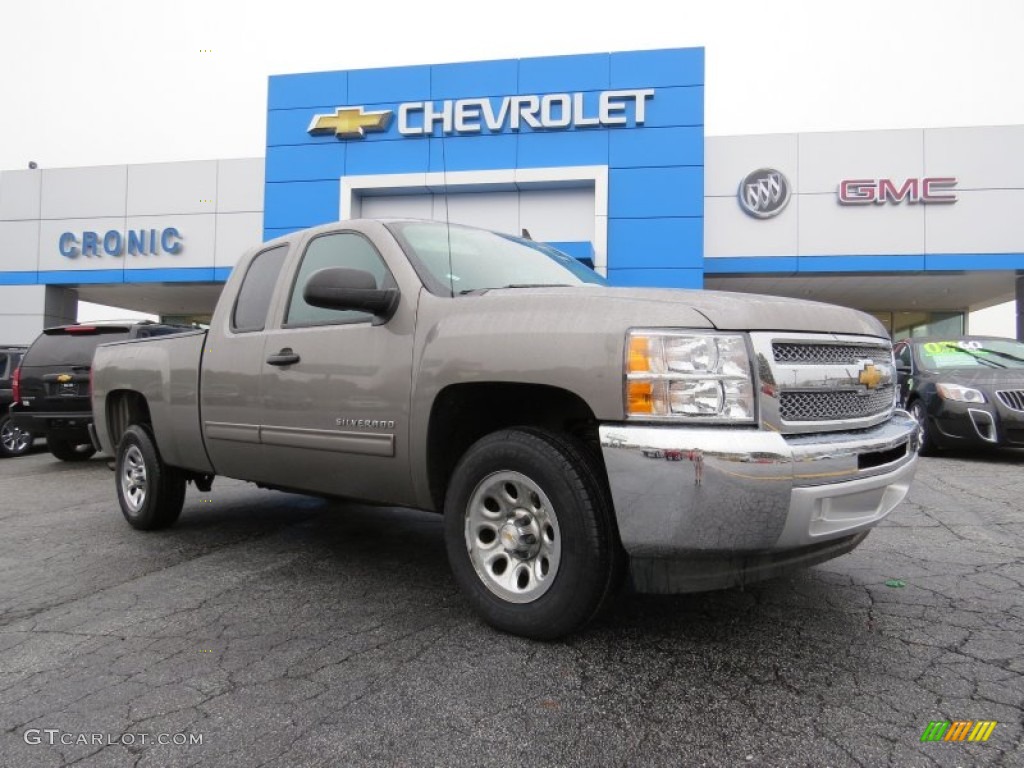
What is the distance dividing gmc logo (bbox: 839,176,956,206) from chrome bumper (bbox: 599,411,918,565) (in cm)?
1836

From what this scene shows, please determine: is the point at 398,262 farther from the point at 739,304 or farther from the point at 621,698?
the point at 621,698

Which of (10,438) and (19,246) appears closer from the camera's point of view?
(10,438)

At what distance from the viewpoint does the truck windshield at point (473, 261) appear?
317 cm

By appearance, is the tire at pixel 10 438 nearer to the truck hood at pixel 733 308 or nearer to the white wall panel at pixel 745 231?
the truck hood at pixel 733 308

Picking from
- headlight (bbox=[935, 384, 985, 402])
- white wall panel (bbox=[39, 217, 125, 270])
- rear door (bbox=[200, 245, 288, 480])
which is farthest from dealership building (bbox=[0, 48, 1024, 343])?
rear door (bbox=[200, 245, 288, 480])

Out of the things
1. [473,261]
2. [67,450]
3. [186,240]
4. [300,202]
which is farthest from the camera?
[186,240]

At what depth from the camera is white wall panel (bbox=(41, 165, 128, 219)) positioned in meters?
21.1

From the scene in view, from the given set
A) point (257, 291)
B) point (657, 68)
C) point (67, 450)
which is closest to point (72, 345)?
point (67, 450)

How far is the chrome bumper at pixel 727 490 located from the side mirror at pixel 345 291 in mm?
1278

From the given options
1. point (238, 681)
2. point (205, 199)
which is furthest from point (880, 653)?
point (205, 199)

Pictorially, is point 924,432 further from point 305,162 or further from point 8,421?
point 305,162

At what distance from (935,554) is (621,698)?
280cm

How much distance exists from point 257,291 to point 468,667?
2.69 meters

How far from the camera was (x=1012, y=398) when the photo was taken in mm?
7422
